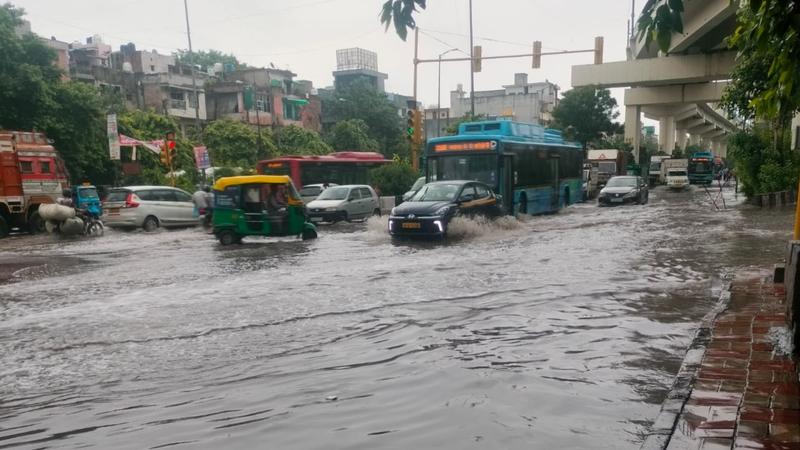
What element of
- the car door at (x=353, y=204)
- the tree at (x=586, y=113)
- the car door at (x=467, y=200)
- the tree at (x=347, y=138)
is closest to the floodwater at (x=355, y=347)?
the car door at (x=467, y=200)

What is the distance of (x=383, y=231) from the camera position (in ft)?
58.0

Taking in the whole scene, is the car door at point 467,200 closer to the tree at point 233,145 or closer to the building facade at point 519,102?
the tree at point 233,145

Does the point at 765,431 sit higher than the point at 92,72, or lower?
lower

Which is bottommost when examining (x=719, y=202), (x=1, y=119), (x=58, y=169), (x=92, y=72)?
(x=719, y=202)

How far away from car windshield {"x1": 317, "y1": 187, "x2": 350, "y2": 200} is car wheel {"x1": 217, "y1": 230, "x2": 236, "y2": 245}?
6.92m

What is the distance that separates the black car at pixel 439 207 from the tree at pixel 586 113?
4058 centimetres

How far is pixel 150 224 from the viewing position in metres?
21.4

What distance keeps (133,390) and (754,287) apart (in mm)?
7337

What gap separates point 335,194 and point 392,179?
7.59 m

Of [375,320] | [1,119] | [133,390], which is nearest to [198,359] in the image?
[133,390]

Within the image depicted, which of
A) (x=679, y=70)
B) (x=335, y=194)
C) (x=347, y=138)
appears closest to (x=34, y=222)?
(x=335, y=194)

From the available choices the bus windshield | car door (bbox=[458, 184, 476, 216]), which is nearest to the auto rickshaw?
car door (bbox=[458, 184, 476, 216])

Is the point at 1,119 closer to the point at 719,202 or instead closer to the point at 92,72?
the point at 92,72

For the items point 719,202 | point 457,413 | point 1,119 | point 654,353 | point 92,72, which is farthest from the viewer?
point 92,72
